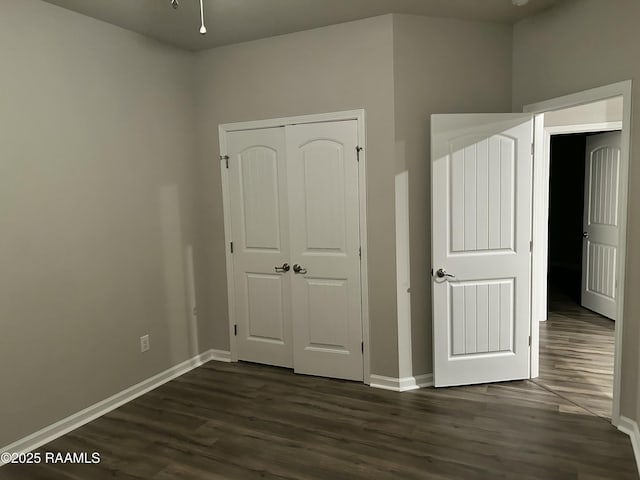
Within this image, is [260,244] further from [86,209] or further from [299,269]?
[86,209]

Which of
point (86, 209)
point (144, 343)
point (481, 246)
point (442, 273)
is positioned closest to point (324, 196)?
point (442, 273)

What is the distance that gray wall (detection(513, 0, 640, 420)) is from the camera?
2.71m

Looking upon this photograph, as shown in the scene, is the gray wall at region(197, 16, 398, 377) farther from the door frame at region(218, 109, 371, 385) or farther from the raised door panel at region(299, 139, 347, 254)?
the raised door panel at region(299, 139, 347, 254)

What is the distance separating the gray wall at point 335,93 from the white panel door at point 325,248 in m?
0.14

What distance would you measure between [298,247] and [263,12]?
1.79 m

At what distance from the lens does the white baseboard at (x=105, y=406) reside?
287 centimetres

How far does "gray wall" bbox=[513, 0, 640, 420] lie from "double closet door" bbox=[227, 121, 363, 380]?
57.3 inches

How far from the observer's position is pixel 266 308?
411 cm

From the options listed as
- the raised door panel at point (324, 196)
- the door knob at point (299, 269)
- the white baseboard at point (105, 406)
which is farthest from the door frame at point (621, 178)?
the white baseboard at point (105, 406)

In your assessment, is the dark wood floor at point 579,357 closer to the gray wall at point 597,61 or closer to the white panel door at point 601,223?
the white panel door at point 601,223

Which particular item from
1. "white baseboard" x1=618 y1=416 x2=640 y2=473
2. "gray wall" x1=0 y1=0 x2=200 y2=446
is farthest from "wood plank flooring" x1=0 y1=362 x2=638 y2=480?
"gray wall" x1=0 y1=0 x2=200 y2=446

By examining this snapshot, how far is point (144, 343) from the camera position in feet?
12.2

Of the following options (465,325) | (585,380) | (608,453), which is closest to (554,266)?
(585,380)

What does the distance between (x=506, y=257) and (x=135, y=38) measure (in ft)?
10.9
